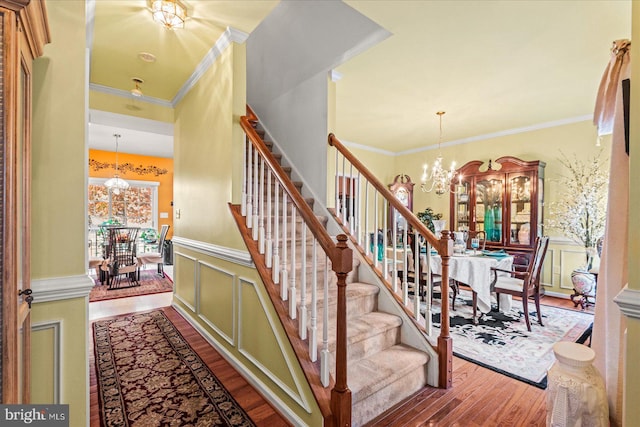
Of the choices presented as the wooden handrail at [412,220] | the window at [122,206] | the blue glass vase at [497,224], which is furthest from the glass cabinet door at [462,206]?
the window at [122,206]

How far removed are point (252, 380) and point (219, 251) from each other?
1.10 metres

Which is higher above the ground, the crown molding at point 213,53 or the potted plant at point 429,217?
the crown molding at point 213,53

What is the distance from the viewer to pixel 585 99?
12.8 feet

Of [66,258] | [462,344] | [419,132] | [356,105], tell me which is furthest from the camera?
[419,132]

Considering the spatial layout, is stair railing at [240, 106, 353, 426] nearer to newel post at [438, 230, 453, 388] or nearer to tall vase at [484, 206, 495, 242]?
newel post at [438, 230, 453, 388]

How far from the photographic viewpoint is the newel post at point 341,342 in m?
1.53

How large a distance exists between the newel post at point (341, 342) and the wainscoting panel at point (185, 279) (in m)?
2.22

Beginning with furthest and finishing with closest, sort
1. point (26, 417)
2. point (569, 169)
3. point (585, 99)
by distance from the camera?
1. point (569, 169)
2. point (585, 99)
3. point (26, 417)

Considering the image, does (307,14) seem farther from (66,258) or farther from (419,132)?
(419,132)

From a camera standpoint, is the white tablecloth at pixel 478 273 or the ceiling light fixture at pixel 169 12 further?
the white tablecloth at pixel 478 273

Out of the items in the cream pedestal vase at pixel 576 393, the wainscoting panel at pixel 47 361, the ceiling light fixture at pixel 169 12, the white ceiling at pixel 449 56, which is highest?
the white ceiling at pixel 449 56

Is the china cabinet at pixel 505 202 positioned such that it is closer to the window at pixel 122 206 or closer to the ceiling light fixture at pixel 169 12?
the ceiling light fixture at pixel 169 12

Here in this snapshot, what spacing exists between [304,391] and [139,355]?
178 centimetres

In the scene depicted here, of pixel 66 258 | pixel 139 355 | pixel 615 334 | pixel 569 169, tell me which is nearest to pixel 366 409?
pixel 615 334
